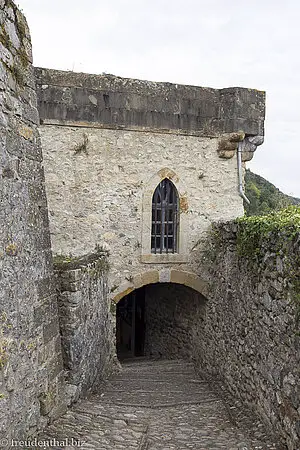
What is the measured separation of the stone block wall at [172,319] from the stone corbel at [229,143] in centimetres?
277

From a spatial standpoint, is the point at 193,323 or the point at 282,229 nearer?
the point at 282,229

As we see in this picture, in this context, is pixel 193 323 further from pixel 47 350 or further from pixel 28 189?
pixel 28 189

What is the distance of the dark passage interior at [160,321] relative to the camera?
9211 mm

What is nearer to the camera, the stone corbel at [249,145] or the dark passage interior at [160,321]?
the stone corbel at [249,145]

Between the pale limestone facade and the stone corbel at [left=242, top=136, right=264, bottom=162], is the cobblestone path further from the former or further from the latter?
the stone corbel at [left=242, top=136, right=264, bottom=162]

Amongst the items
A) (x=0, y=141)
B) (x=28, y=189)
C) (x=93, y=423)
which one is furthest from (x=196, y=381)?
(x=0, y=141)

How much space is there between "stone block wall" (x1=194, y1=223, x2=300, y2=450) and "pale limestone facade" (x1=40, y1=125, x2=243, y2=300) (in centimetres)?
104

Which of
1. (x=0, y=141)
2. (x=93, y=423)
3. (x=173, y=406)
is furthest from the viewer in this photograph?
(x=173, y=406)

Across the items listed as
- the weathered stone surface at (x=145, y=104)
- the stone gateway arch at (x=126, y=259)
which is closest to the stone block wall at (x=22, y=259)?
the stone gateway arch at (x=126, y=259)

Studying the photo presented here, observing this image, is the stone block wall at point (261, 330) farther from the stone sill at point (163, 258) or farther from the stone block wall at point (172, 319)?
the stone block wall at point (172, 319)

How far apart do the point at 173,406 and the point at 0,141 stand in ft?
13.0

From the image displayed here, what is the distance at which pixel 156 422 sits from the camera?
4.93 metres

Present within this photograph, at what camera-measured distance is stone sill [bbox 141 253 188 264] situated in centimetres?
842

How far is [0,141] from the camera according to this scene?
3.31m
